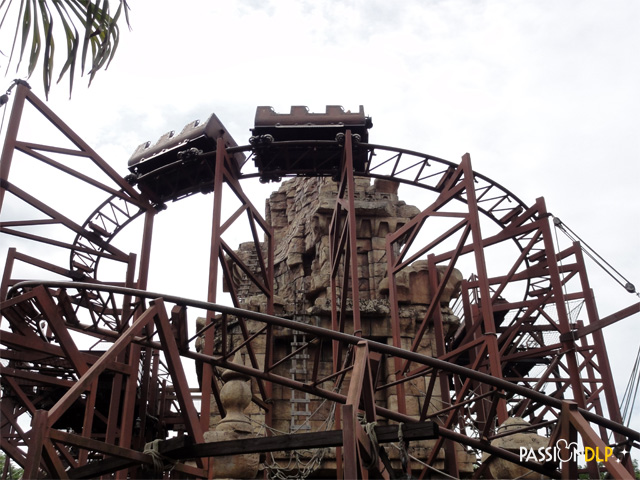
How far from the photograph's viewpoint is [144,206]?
16828 mm

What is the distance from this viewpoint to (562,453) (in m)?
7.18

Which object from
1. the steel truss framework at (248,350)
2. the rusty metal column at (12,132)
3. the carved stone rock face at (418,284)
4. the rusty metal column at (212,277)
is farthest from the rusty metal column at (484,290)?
the rusty metal column at (12,132)

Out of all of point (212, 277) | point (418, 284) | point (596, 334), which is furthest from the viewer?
Result: point (418, 284)

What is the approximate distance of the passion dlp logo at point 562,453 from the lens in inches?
259

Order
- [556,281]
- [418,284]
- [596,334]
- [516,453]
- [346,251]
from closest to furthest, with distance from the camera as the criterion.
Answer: [516,453], [346,251], [556,281], [596,334], [418,284]

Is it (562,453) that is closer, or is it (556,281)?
(562,453)

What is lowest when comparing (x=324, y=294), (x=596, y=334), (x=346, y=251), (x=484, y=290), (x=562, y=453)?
(x=562, y=453)

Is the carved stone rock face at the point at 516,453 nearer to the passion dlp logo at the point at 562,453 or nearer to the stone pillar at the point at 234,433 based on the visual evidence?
the passion dlp logo at the point at 562,453

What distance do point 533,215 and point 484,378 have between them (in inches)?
392

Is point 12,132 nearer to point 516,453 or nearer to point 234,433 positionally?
point 234,433

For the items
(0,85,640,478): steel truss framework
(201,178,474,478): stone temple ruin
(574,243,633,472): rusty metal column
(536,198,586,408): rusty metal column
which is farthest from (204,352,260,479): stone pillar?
(574,243,633,472): rusty metal column

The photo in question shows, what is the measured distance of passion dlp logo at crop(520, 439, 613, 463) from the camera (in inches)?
259

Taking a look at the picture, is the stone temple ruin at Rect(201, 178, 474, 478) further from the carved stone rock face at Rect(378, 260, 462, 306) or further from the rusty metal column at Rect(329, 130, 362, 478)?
the rusty metal column at Rect(329, 130, 362, 478)

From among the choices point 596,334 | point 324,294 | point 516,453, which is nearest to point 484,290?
point 516,453
